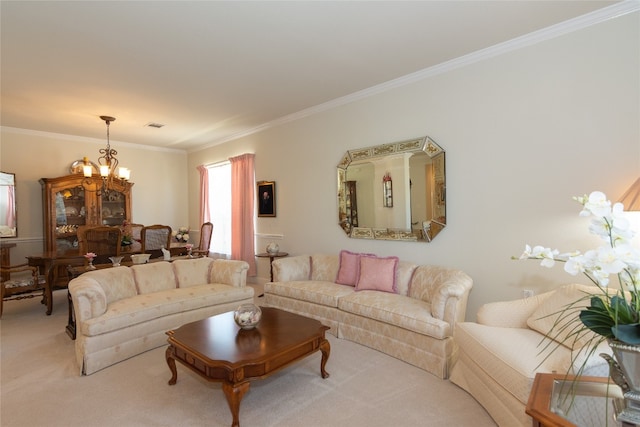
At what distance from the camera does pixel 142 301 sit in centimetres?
317

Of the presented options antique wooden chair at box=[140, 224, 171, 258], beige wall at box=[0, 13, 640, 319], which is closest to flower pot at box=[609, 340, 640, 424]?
beige wall at box=[0, 13, 640, 319]

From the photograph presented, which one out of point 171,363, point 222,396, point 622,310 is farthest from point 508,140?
point 171,363

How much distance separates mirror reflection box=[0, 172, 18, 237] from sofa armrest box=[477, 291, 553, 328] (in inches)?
271

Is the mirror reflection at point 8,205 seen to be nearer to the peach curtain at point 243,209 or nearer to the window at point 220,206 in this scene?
the window at point 220,206

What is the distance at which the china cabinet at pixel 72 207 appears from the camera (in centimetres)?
540

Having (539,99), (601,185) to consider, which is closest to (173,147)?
(539,99)

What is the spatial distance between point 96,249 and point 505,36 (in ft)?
17.0

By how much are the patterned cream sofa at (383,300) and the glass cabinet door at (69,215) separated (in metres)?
3.95

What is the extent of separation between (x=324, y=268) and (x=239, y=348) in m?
2.08

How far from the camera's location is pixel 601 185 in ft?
8.34

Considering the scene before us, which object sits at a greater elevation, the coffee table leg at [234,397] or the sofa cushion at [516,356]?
the sofa cushion at [516,356]

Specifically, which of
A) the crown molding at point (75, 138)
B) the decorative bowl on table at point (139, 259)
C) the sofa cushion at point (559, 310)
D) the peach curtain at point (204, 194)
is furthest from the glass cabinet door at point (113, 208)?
the sofa cushion at point (559, 310)

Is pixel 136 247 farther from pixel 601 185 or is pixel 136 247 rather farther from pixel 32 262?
pixel 601 185

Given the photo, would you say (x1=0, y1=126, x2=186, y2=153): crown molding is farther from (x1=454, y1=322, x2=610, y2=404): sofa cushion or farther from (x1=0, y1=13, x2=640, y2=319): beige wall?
(x1=454, y1=322, x2=610, y2=404): sofa cushion
